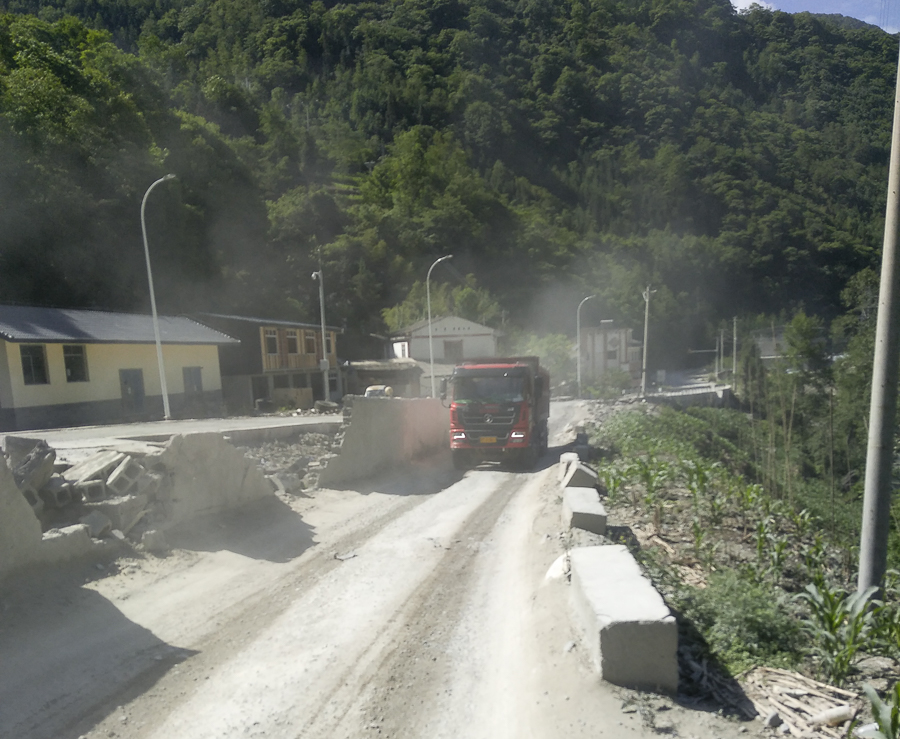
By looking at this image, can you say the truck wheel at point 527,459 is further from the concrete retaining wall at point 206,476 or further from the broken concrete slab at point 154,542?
the broken concrete slab at point 154,542

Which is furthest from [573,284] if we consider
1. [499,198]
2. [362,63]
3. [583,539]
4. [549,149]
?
[583,539]

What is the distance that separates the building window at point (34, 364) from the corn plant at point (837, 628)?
2596cm

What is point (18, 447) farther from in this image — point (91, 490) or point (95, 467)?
point (91, 490)

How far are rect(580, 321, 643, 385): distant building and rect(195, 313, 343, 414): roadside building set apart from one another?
95.9 ft

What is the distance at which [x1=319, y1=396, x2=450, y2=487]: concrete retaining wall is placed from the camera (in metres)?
14.7

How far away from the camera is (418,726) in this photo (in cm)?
465

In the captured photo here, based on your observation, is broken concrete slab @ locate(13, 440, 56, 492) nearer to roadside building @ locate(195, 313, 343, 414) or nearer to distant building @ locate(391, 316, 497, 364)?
roadside building @ locate(195, 313, 343, 414)

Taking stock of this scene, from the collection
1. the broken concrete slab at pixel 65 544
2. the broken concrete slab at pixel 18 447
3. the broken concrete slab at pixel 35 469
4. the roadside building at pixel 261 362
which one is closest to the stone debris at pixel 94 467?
the broken concrete slab at pixel 35 469

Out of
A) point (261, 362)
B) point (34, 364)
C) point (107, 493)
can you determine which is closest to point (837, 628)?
point (107, 493)

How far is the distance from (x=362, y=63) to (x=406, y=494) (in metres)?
136

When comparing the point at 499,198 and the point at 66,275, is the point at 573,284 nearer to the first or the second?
the point at 499,198

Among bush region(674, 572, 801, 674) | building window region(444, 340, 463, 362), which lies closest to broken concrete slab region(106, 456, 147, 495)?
bush region(674, 572, 801, 674)

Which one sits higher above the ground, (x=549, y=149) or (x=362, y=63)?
(x=362, y=63)

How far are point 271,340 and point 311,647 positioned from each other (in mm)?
37717
